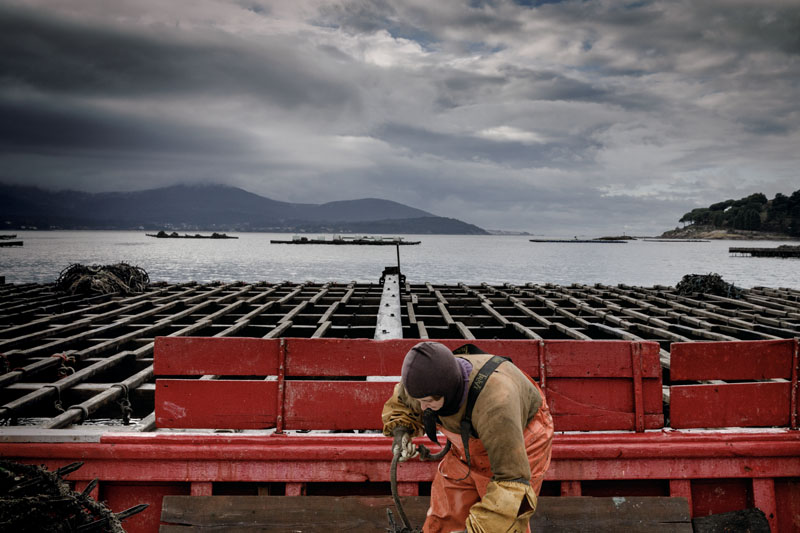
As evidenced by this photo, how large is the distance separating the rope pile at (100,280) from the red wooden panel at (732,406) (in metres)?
18.8

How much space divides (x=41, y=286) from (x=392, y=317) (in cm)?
1713

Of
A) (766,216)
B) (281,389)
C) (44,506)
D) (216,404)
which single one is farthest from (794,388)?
(766,216)

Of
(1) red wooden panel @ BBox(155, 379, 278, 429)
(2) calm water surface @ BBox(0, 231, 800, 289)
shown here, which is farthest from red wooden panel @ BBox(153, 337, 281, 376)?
(2) calm water surface @ BBox(0, 231, 800, 289)

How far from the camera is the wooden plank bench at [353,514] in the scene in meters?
3.76

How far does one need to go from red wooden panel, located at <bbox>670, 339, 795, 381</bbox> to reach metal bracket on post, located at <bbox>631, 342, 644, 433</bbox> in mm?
310

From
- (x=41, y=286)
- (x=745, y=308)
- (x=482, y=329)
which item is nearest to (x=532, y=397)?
(x=482, y=329)

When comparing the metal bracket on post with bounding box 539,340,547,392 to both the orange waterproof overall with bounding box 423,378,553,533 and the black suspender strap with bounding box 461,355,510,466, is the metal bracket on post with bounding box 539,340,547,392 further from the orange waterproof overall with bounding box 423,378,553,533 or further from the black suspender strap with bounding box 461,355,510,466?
the black suspender strap with bounding box 461,355,510,466

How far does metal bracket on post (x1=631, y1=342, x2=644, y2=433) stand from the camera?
4.57 meters

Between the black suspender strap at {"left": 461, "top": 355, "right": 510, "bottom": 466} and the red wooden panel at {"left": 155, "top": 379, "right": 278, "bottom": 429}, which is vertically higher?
the black suspender strap at {"left": 461, "top": 355, "right": 510, "bottom": 466}

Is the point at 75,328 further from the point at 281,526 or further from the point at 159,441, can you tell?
the point at 281,526

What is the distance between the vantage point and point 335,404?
4559 millimetres

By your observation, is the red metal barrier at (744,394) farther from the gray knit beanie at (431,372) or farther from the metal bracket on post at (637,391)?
the gray knit beanie at (431,372)

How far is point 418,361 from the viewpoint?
2.47m

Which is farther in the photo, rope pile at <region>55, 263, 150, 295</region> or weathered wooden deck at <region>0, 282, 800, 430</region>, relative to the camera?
rope pile at <region>55, 263, 150, 295</region>
